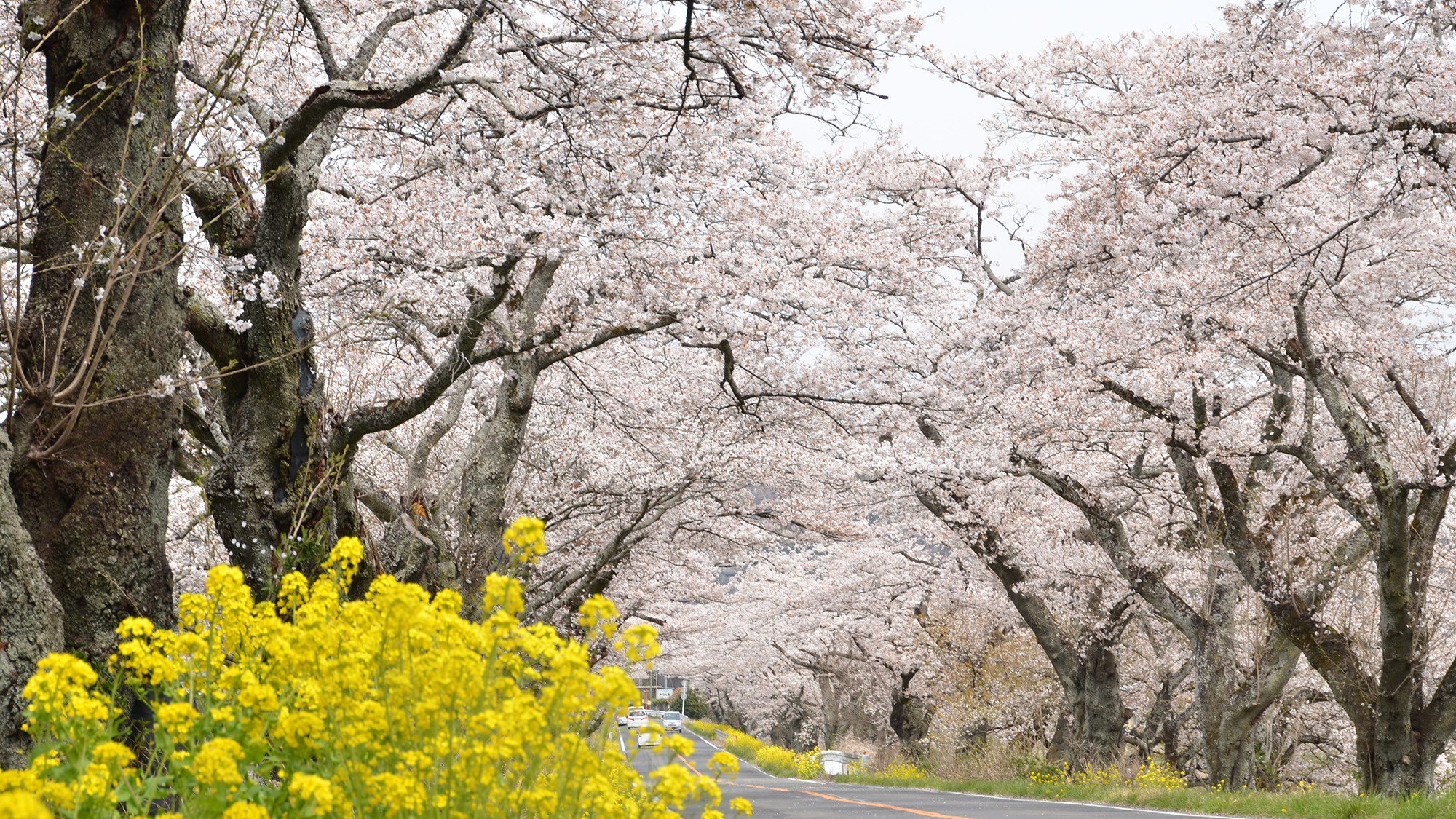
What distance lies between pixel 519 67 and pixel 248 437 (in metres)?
3.24

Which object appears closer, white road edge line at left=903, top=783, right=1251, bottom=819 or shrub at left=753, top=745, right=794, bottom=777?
white road edge line at left=903, top=783, right=1251, bottom=819

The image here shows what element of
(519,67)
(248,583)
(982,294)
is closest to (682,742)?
(248,583)

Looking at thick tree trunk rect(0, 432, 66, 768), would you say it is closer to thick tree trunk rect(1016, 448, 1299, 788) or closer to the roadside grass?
the roadside grass

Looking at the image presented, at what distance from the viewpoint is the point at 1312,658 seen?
43.1ft

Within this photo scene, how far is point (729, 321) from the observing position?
12.1 m

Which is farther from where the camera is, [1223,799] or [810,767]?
[810,767]

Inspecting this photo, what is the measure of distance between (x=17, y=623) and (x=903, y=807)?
37.0 feet

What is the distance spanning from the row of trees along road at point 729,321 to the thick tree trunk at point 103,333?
23 millimetres

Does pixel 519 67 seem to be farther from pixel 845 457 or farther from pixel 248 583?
pixel 845 457

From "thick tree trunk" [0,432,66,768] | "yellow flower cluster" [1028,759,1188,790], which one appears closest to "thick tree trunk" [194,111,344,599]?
"thick tree trunk" [0,432,66,768]

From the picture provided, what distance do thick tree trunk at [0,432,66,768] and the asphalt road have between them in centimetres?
471

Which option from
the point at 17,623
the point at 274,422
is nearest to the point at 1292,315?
the point at 274,422

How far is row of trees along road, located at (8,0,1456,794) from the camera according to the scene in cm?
524

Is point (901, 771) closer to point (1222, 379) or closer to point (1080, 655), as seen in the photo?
point (1080, 655)
